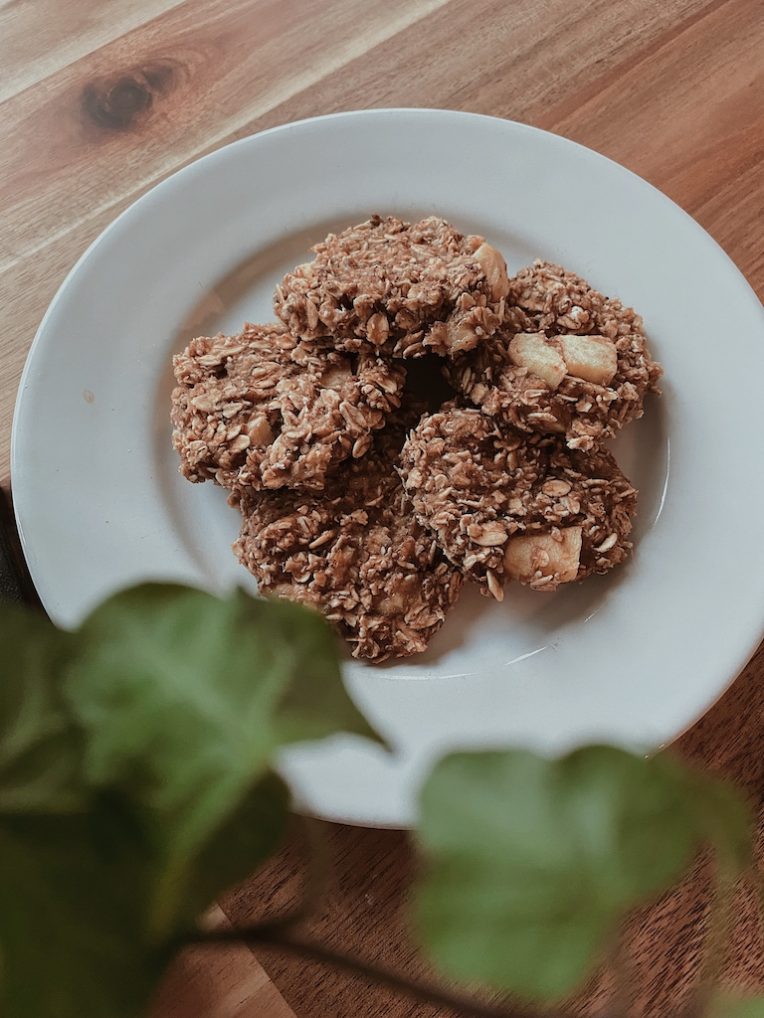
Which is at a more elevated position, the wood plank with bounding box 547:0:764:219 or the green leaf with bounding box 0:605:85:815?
the green leaf with bounding box 0:605:85:815

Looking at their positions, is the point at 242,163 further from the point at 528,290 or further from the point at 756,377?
the point at 756,377

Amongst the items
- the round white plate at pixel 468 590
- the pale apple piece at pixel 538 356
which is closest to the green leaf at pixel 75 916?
the round white plate at pixel 468 590

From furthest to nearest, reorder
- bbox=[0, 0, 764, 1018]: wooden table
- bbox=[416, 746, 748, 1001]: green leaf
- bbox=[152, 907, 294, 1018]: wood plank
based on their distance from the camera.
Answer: bbox=[0, 0, 764, 1018]: wooden table < bbox=[152, 907, 294, 1018]: wood plank < bbox=[416, 746, 748, 1001]: green leaf

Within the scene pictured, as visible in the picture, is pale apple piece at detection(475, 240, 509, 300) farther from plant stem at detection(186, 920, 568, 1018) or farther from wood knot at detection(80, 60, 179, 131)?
plant stem at detection(186, 920, 568, 1018)

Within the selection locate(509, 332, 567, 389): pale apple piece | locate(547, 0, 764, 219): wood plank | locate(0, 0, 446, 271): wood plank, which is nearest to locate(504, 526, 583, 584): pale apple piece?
locate(509, 332, 567, 389): pale apple piece

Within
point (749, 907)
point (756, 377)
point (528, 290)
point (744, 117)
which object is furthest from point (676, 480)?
point (744, 117)

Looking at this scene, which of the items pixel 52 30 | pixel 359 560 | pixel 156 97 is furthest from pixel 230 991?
pixel 52 30

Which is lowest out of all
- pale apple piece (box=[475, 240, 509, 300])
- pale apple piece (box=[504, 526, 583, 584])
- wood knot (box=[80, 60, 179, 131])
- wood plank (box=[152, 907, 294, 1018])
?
wood plank (box=[152, 907, 294, 1018])
